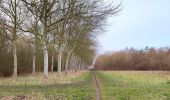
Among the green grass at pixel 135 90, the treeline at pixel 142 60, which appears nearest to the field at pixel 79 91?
the green grass at pixel 135 90

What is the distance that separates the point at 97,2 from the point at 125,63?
301 feet

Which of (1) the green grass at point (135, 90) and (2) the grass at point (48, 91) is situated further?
(1) the green grass at point (135, 90)

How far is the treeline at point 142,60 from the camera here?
108588mm

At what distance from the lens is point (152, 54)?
117 meters

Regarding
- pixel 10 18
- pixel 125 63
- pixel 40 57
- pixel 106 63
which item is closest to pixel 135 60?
pixel 125 63

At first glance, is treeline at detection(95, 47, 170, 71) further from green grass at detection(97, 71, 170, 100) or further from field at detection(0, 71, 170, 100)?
field at detection(0, 71, 170, 100)

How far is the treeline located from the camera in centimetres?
10859

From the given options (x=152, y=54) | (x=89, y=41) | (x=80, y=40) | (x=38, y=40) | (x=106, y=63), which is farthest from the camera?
(x=106, y=63)

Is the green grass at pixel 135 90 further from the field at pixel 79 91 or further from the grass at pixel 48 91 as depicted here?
the grass at pixel 48 91

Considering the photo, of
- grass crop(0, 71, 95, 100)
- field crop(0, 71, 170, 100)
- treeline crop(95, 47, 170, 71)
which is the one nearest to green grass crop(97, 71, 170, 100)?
field crop(0, 71, 170, 100)

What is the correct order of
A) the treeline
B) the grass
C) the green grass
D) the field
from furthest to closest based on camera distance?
the treeline, the green grass, the field, the grass

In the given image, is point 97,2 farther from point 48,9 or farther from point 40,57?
point 40,57

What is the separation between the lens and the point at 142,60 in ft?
382

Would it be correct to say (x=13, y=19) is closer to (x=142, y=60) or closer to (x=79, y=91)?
(x=79, y=91)
